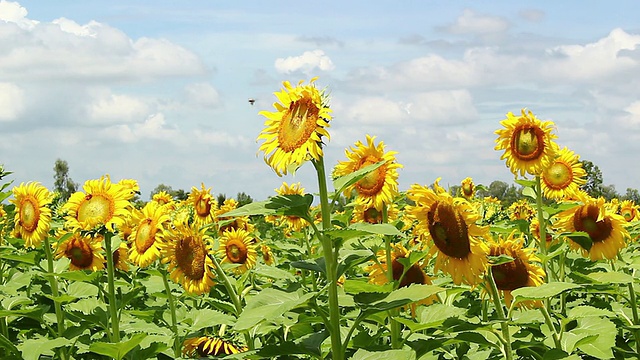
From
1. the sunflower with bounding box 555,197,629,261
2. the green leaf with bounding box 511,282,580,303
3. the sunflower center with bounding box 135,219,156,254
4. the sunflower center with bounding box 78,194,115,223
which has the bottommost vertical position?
the green leaf with bounding box 511,282,580,303

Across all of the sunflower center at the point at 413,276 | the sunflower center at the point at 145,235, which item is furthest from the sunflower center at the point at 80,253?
the sunflower center at the point at 413,276

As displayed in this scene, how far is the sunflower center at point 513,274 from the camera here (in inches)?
166

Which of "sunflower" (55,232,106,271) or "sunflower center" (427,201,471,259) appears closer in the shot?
"sunflower center" (427,201,471,259)

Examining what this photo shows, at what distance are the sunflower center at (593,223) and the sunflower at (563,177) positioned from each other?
1299mm

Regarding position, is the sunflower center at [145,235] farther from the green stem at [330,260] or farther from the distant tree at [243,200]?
the distant tree at [243,200]

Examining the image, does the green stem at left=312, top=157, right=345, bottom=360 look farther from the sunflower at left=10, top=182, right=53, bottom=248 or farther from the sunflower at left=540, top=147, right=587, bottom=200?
the sunflower at left=540, top=147, right=587, bottom=200

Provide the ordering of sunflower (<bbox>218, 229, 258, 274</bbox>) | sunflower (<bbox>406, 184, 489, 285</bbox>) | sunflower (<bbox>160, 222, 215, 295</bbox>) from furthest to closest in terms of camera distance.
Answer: sunflower (<bbox>218, 229, 258, 274</bbox>), sunflower (<bbox>160, 222, 215, 295</bbox>), sunflower (<bbox>406, 184, 489, 285</bbox>)

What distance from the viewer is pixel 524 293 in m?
3.55

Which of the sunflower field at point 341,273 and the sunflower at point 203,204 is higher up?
the sunflower at point 203,204

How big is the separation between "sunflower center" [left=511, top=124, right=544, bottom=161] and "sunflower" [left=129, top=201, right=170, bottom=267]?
310 centimetres

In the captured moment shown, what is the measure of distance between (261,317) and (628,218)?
8125 millimetres

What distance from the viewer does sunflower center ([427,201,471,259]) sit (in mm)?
3621

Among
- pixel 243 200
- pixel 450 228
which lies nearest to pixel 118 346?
pixel 450 228

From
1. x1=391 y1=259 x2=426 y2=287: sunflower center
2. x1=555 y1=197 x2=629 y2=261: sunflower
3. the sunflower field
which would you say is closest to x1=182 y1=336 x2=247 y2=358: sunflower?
the sunflower field
